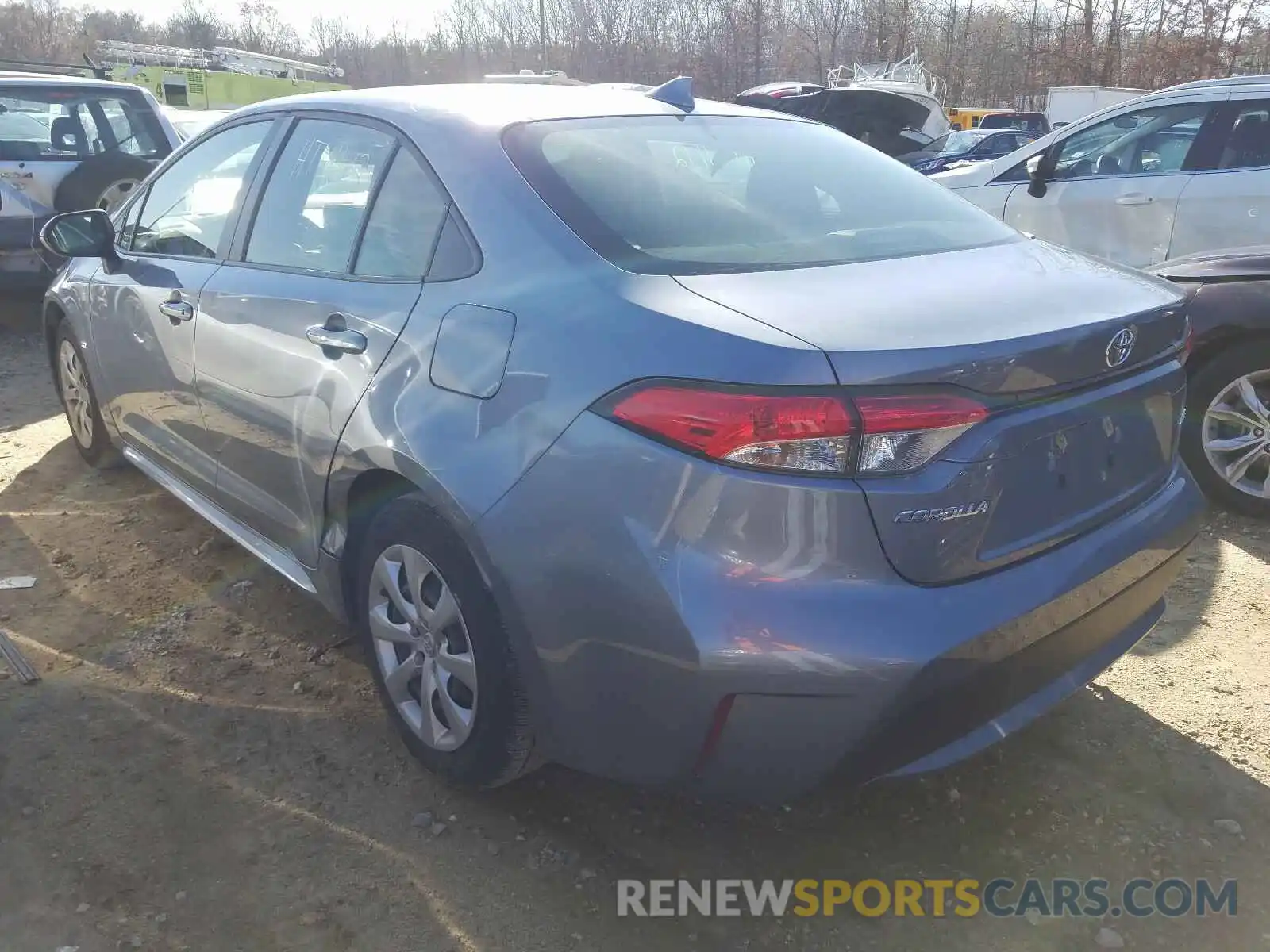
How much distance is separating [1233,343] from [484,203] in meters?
3.18

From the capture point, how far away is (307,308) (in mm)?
2684

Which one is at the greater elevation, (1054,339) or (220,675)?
(1054,339)

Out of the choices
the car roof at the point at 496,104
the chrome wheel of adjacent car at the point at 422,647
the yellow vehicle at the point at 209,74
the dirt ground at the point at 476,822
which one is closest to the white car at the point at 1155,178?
the dirt ground at the point at 476,822

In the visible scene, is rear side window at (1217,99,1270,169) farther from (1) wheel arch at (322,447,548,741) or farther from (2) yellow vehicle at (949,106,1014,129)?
(2) yellow vehicle at (949,106,1014,129)

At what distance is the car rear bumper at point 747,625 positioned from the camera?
176 cm

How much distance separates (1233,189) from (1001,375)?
502 cm

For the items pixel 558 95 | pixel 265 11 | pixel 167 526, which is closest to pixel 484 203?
pixel 558 95

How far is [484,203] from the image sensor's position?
2.31 m

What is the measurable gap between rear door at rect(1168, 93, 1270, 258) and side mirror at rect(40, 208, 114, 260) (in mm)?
5450

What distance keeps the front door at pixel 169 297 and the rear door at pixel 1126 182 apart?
4.93 m

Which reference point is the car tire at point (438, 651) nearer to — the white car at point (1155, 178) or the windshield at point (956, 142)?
the white car at point (1155, 178)

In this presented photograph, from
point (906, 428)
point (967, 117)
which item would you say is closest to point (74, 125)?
point (906, 428)

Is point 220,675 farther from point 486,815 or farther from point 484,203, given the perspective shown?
point 484,203

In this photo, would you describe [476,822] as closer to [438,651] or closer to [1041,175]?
[438,651]
